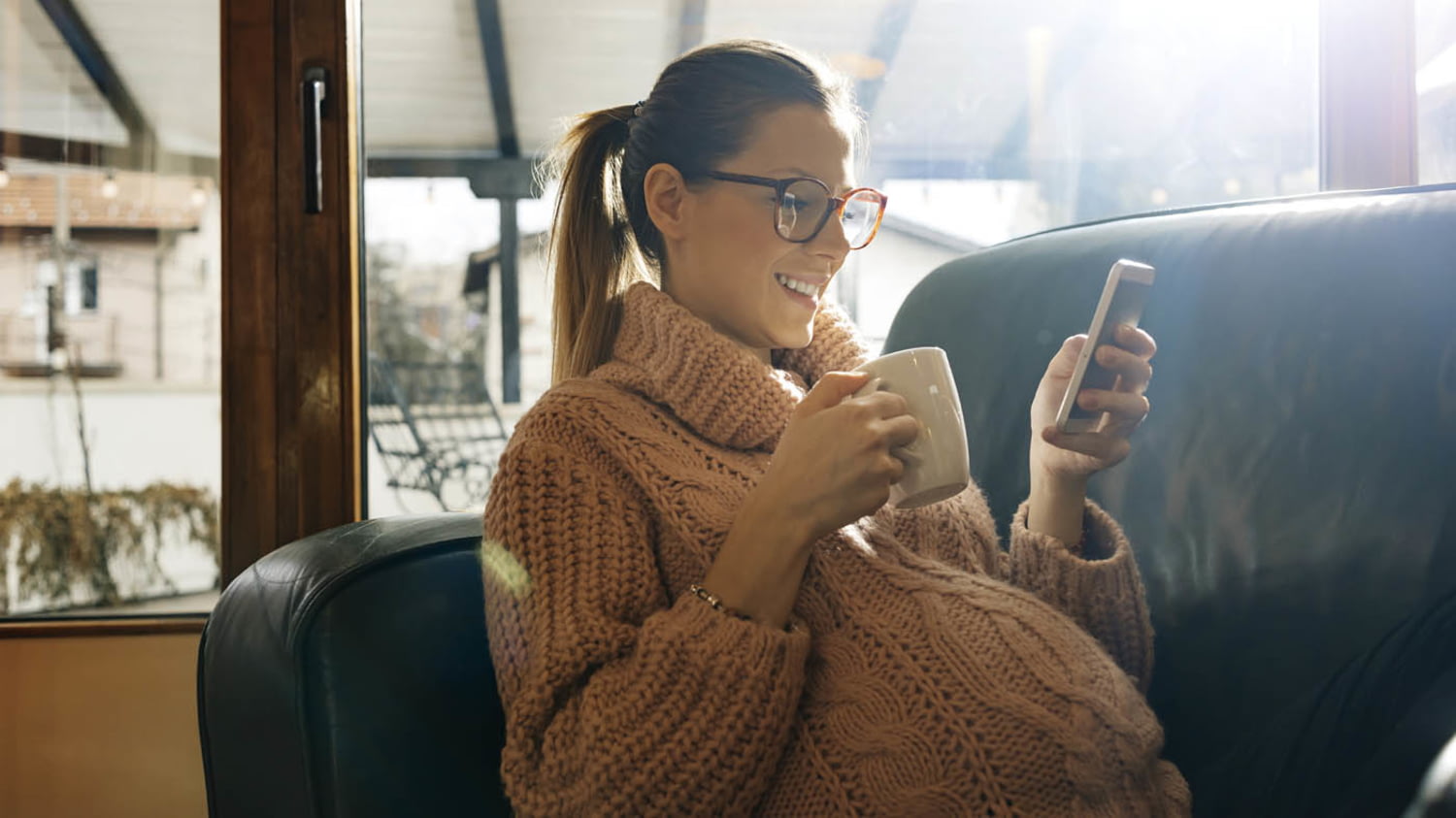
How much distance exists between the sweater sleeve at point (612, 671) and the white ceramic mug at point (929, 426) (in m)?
0.16

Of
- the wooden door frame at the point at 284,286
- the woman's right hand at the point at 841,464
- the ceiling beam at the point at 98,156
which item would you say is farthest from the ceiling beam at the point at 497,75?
the woman's right hand at the point at 841,464

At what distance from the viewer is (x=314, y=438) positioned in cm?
170

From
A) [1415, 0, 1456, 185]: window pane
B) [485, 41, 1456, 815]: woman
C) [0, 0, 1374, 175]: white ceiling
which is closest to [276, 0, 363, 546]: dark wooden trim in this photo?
[0, 0, 1374, 175]: white ceiling

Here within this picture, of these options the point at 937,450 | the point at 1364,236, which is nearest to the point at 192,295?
the point at 937,450

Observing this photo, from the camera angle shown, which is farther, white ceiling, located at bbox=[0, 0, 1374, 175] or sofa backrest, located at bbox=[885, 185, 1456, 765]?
white ceiling, located at bbox=[0, 0, 1374, 175]

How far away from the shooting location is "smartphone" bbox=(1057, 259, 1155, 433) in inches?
34.9

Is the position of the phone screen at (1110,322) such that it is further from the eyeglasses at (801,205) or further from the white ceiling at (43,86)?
the white ceiling at (43,86)

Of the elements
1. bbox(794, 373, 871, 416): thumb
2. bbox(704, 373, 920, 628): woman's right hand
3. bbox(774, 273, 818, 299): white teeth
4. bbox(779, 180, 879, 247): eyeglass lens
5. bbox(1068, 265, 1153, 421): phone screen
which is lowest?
bbox(704, 373, 920, 628): woman's right hand

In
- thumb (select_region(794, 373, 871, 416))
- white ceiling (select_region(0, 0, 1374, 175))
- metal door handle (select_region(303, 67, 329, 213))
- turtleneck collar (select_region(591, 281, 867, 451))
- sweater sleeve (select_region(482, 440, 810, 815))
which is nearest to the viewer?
sweater sleeve (select_region(482, 440, 810, 815))

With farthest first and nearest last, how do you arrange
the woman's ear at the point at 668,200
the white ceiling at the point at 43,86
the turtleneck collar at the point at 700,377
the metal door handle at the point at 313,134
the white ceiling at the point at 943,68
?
the white ceiling at the point at 943,68, the white ceiling at the point at 43,86, the metal door handle at the point at 313,134, the woman's ear at the point at 668,200, the turtleneck collar at the point at 700,377

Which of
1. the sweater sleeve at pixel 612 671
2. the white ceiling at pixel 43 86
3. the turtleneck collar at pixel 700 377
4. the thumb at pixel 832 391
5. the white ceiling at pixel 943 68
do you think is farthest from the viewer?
the white ceiling at pixel 943 68

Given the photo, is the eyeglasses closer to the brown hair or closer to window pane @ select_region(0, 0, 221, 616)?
the brown hair

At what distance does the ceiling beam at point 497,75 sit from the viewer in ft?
6.35

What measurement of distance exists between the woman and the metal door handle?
776mm
